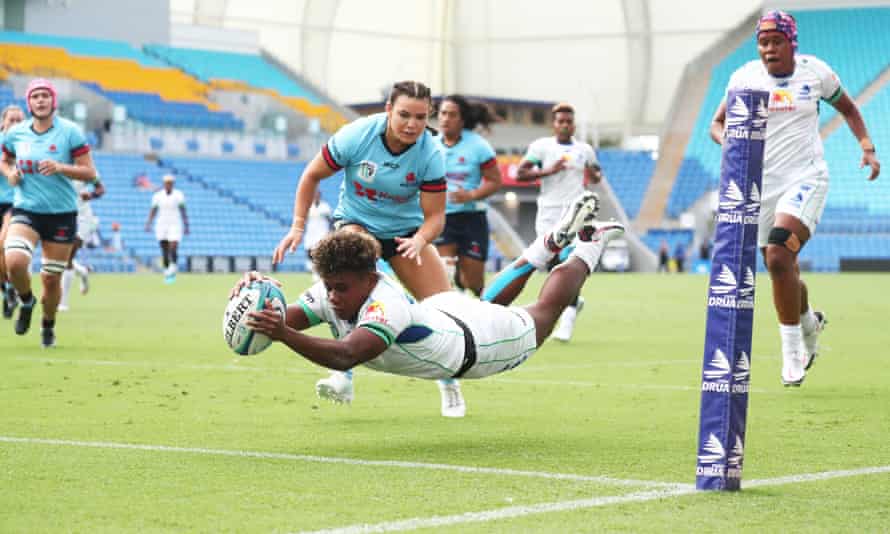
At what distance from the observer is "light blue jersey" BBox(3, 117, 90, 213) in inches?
490

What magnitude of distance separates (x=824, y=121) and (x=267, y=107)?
22.1 m

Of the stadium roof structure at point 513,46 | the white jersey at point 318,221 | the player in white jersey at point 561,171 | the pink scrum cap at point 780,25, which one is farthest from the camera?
the stadium roof structure at point 513,46

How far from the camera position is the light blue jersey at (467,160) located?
12.8 meters

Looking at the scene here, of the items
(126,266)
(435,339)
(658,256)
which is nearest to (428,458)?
(435,339)

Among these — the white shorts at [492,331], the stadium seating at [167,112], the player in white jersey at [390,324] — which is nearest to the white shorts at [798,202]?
the player in white jersey at [390,324]

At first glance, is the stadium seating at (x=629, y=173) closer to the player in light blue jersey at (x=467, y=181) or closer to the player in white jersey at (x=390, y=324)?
the player in light blue jersey at (x=467, y=181)

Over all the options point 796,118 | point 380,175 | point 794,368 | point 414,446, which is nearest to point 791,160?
point 796,118

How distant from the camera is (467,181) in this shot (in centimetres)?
1337

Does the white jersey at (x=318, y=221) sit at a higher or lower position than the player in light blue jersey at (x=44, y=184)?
lower

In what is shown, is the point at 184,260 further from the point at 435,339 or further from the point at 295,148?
the point at 435,339

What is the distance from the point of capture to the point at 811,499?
5254mm

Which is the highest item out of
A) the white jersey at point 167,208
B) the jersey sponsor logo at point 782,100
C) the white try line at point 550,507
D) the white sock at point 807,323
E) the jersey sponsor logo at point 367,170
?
the jersey sponsor logo at point 782,100

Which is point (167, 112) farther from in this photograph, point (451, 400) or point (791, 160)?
point (451, 400)

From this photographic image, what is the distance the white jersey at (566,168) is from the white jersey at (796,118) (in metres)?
5.68
